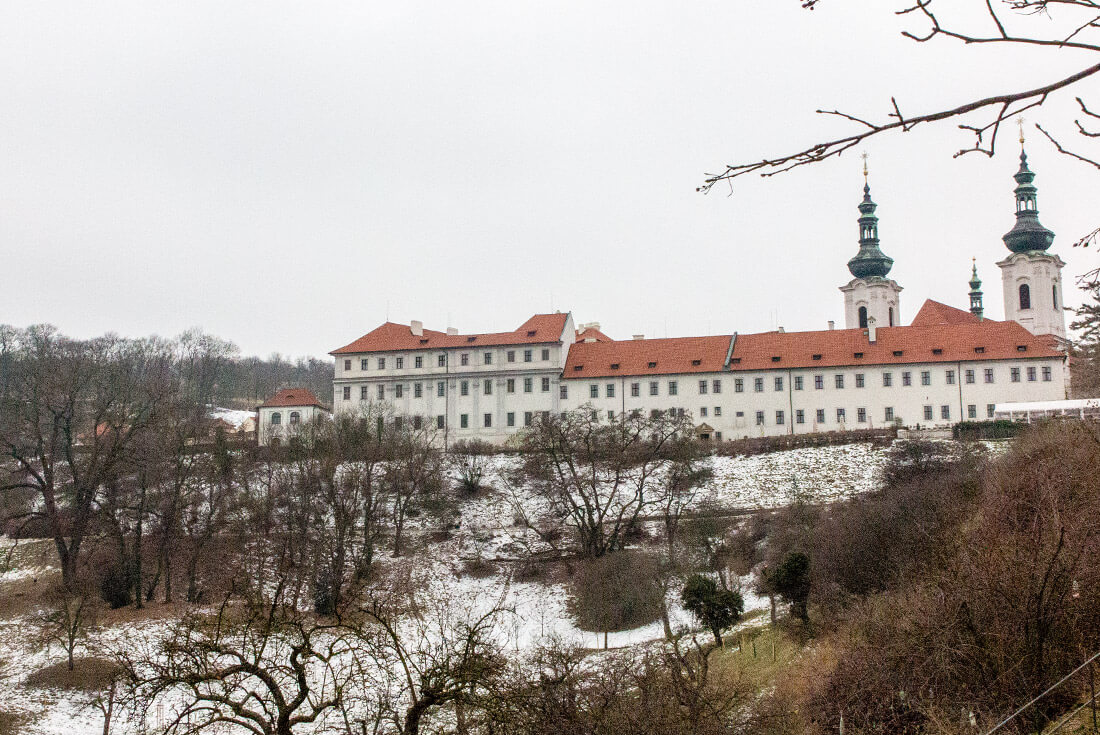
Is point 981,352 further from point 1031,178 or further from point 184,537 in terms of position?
point 184,537

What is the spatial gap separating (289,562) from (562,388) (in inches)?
1023

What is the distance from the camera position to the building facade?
52.9 metres

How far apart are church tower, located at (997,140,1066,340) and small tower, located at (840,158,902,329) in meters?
7.83

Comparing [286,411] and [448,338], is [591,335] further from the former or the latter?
[286,411]

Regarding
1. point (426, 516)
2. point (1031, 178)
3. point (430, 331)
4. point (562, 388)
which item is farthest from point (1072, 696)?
point (1031, 178)

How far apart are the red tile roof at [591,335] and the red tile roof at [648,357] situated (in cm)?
772

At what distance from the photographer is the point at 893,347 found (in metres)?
55.0

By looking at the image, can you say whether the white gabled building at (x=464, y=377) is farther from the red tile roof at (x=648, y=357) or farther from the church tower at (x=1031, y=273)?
the church tower at (x=1031, y=273)

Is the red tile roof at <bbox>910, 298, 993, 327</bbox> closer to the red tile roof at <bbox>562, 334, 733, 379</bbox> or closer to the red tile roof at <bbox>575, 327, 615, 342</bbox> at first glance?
the red tile roof at <bbox>562, 334, 733, 379</bbox>

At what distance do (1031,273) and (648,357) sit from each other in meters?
28.5

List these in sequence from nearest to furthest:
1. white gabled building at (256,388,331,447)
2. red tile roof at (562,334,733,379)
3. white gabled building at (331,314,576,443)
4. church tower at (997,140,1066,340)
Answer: red tile roof at (562,334,733,379) → white gabled building at (331,314,576,443) → white gabled building at (256,388,331,447) → church tower at (997,140,1066,340)

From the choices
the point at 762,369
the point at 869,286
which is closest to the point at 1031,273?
the point at 869,286

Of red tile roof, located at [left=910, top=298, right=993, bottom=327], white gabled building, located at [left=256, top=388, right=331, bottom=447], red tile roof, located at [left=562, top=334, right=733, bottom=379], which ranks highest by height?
red tile roof, located at [left=910, top=298, right=993, bottom=327]

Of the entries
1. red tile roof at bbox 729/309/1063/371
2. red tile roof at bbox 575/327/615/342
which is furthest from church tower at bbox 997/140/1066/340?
red tile roof at bbox 575/327/615/342
